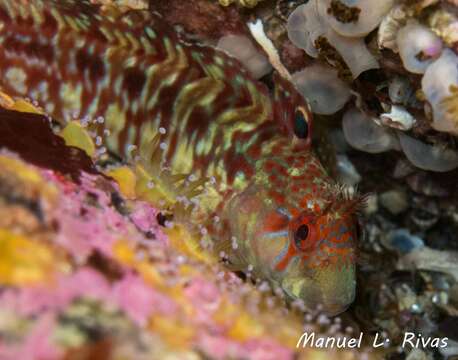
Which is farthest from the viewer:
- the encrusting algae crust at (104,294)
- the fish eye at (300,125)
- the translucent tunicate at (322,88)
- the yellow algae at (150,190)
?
the translucent tunicate at (322,88)

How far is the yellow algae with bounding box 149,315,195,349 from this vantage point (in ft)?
4.95

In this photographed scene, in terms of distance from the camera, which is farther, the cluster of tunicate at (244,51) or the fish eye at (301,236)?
the cluster of tunicate at (244,51)

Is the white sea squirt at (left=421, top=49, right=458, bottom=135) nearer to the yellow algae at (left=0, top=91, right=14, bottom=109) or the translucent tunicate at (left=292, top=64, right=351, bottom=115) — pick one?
the translucent tunicate at (left=292, top=64, right=351, bottom=115)

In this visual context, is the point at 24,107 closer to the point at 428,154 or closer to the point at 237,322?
the point at 237,322

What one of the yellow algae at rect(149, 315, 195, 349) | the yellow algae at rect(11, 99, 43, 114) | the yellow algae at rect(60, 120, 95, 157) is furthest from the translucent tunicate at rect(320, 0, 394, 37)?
the yellow algae at rect(149, 315, 195, 349)

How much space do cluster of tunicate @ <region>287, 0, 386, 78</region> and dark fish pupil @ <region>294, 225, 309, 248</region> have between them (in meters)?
0.90

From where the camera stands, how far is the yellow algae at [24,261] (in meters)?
1.42

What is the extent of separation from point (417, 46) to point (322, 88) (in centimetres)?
93

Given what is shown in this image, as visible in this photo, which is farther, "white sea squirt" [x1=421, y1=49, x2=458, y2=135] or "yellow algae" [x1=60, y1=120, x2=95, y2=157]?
"yellow algae" [x1=60, y1=120, x2=95, y2=157]

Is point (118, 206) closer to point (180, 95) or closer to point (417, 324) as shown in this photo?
point (180, 95)

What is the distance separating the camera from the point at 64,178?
201cm

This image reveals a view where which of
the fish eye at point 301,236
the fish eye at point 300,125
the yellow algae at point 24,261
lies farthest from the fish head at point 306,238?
the yellow algae at point 24,261

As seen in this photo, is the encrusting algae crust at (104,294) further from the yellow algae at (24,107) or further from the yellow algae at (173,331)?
the yellow algae at (24,107)

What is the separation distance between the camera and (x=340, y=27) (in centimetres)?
273
